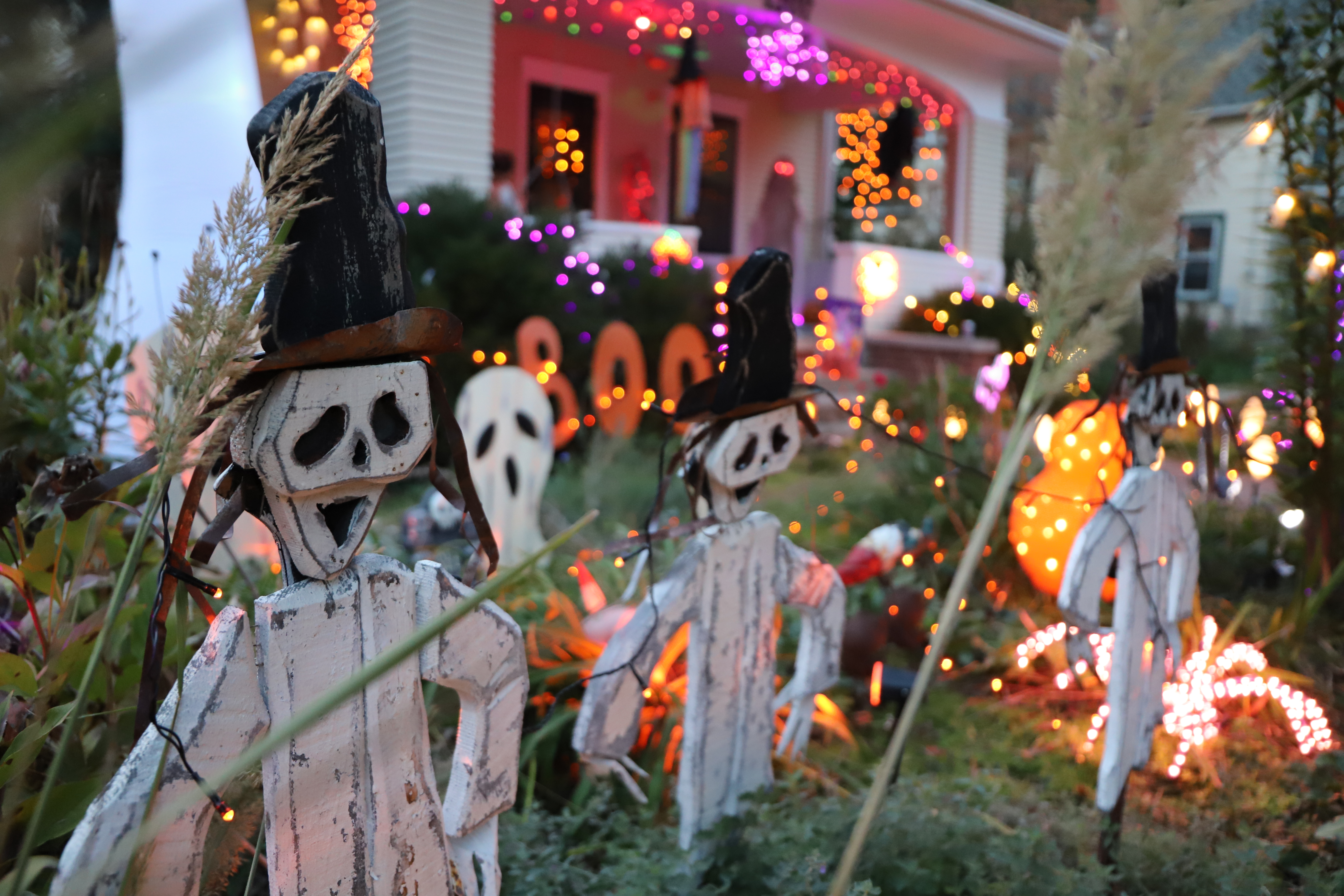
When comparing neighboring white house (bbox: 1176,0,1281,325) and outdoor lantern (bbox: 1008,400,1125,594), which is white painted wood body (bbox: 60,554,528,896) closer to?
outdoor lantern (bbox: 1008,400,1125,594)

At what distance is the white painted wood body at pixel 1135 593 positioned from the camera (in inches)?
89.4

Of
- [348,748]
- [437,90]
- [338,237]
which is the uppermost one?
[437,90]

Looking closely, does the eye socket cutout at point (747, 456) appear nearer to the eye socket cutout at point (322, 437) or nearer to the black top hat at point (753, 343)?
the black top hat at point (753, 343)

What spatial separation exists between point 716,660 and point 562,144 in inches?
390

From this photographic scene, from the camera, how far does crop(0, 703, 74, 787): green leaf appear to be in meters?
1.07

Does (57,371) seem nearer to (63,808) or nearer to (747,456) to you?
(63,808)

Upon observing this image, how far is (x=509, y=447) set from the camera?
13.5 ft

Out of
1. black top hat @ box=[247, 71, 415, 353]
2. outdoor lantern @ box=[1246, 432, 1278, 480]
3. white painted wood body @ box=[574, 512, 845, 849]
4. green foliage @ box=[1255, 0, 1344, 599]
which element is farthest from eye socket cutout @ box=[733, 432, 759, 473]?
green foliage @ box=[1255, 0, 1344, 599]

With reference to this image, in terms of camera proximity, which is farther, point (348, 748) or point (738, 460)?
point (738, 460)

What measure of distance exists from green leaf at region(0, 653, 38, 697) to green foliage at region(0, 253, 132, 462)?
0.60 meters

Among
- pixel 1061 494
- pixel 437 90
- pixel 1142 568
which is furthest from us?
pixel 437 90

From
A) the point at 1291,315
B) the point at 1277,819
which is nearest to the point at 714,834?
the point at 1277,819

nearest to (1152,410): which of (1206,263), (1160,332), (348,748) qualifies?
(1160,332)

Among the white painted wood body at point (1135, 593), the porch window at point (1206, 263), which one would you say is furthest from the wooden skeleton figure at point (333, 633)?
the porch window at point (1206, 263)
